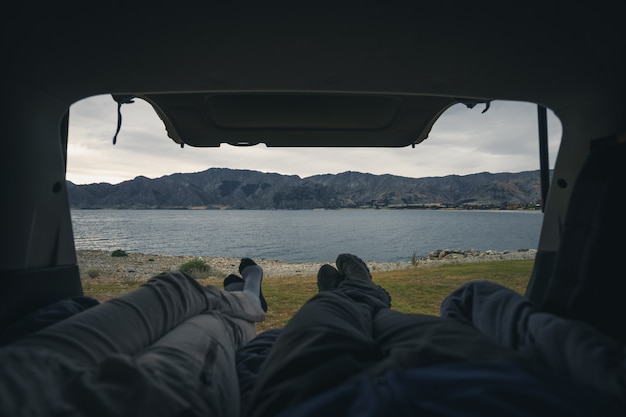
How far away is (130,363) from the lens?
82 cm

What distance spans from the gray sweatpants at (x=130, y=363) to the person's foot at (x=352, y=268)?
1137mm

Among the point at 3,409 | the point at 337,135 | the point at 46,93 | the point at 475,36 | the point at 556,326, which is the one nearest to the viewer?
the point at 3,409

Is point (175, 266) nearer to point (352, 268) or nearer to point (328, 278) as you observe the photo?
point (328, 278)

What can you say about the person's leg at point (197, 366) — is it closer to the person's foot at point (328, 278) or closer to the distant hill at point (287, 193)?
the person's foot at point (328, 278)

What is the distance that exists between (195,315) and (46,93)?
4.83ft

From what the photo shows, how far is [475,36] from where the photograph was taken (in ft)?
4.77

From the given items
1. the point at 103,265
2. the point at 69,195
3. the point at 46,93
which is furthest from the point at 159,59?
the point at 103,265

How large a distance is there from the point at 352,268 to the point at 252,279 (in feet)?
3.27

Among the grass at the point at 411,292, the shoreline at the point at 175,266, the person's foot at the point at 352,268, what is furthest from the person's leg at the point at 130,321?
the shoreline at the point at 175,266

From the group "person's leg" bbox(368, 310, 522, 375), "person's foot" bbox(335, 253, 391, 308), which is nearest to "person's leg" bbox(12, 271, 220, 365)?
"person's leg" bbox(368, 310, 522, 375)

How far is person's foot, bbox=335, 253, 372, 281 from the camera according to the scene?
94.5 inches

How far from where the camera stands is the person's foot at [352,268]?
7.87 ft

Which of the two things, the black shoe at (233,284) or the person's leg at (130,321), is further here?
the black shoe at (233,284)

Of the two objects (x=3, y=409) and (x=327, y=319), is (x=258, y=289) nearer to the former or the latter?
(x=327, y=319)
